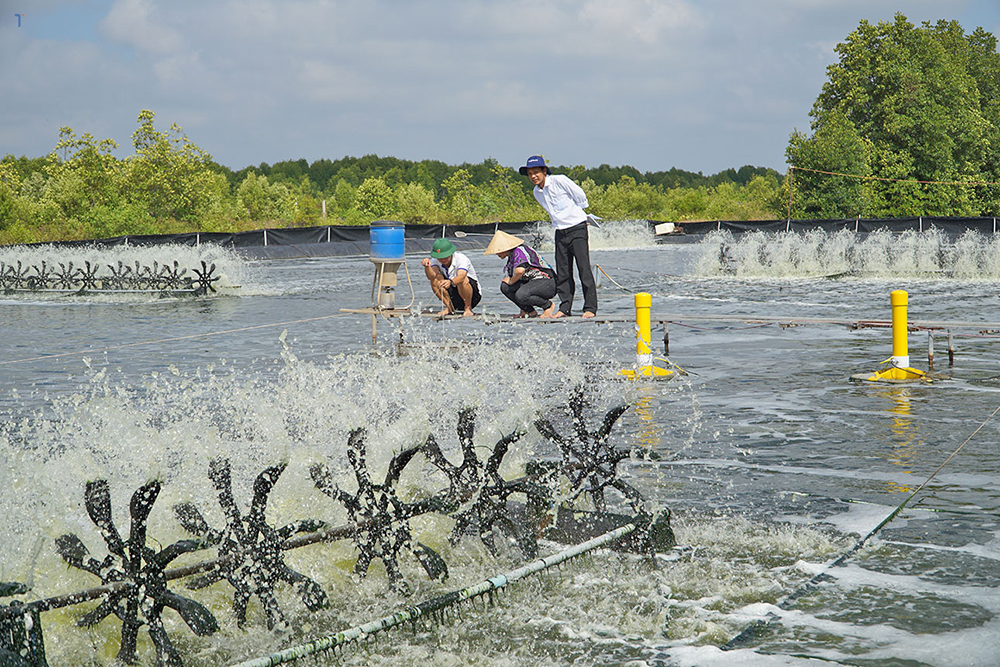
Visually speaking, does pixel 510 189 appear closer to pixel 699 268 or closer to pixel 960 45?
pixel 960 45

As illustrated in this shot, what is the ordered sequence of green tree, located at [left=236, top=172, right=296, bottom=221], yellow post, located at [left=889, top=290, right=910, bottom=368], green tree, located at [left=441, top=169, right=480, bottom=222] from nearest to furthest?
yellow post, located at [left=889, top=290, right=910, bottom=368] → green tree, located at [left=441, top=169, right=480, bottom=222] → green tree, located at [left=236, top=172, right=296, bottom=221]

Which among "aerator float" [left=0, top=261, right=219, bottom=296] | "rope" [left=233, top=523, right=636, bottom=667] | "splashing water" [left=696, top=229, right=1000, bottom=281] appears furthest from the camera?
"splashing water" [left=696, top=229, right=1000, bottom=281]

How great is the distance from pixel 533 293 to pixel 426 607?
7806 mm

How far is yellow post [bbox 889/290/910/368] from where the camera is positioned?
31.6 feet

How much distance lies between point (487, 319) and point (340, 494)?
21.6 feet

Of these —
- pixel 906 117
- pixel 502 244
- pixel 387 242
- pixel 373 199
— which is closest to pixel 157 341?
pixel 387 242

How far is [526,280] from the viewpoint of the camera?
39.4ft

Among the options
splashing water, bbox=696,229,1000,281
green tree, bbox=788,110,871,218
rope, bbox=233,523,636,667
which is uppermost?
green tree, bbox=788,110,871,218

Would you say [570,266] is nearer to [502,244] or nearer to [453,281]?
[502,244]

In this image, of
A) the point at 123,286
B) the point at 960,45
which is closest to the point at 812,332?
the point at 123,286

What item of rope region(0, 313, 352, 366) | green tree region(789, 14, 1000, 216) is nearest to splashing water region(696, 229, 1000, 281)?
rope region(0, 313, 352, 366)

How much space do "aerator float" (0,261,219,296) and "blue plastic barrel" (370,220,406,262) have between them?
10.3 m

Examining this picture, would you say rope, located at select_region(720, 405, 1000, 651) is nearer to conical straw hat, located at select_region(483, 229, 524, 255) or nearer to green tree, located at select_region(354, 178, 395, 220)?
conical straw hat, located at select_region(483, 229, 524, 255)

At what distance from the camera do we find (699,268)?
27.7 m
